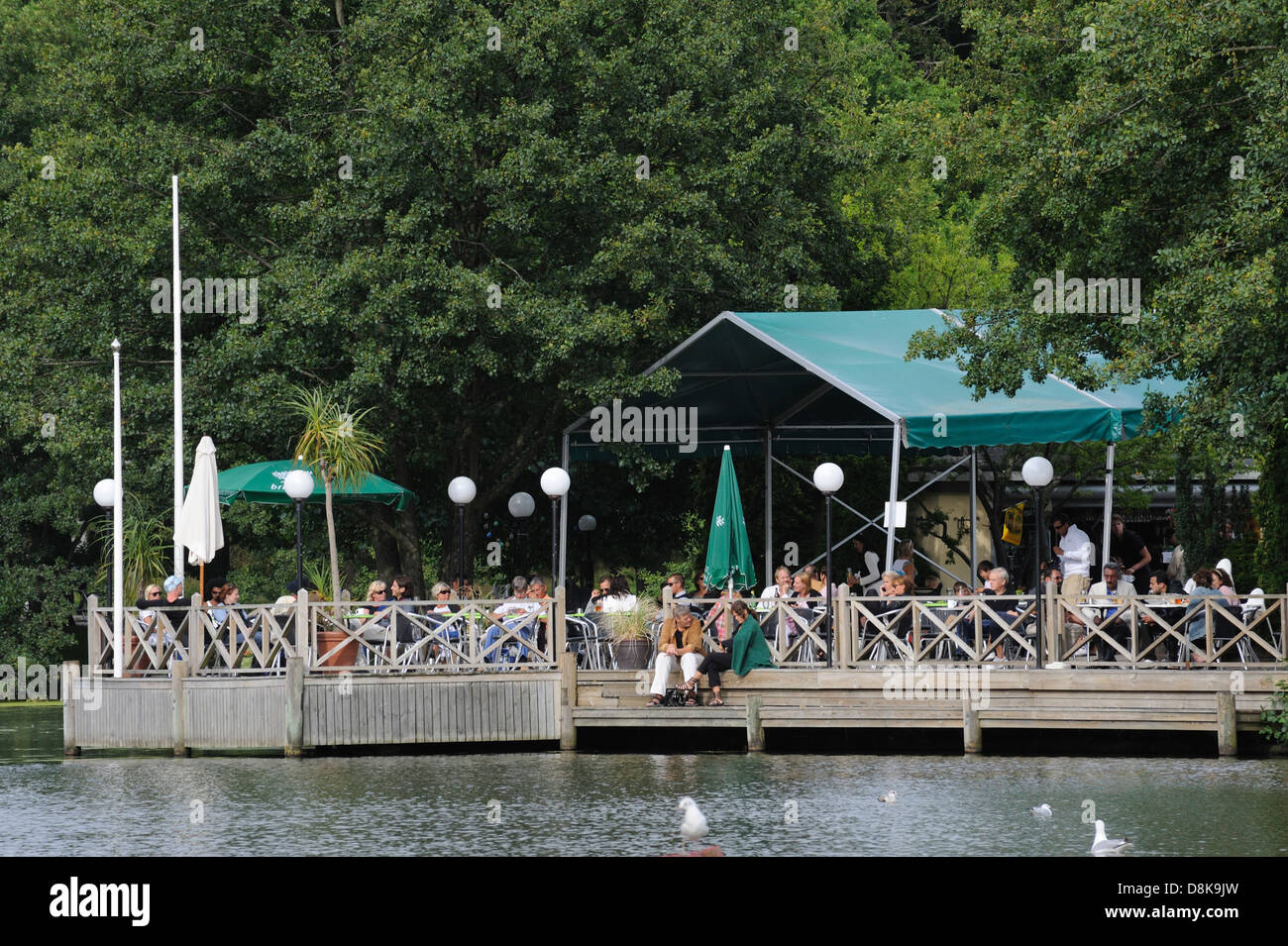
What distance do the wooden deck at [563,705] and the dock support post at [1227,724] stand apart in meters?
0.28

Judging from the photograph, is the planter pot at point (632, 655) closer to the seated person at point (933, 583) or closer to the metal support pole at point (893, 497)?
the metal support pole at point (893, 497)

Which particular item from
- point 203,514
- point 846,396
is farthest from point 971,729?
point 846,396

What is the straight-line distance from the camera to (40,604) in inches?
1441

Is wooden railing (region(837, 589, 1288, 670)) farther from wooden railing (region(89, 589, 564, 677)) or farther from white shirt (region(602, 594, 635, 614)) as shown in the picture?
wooden railing (region(89, 589, 564, 677))

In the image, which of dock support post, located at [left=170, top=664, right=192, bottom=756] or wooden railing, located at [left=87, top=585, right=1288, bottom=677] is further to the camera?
dock support post, located at [left=170, top=664, right=192, bottom=756]

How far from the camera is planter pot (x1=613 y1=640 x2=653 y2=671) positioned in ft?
68.5

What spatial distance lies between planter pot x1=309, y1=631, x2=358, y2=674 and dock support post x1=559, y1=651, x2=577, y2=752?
95.0 inches

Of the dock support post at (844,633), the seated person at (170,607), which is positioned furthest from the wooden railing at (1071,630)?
the seated person at (170,607)

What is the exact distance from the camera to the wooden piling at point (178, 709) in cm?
2045

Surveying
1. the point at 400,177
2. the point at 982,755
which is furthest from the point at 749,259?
the point at 982,755

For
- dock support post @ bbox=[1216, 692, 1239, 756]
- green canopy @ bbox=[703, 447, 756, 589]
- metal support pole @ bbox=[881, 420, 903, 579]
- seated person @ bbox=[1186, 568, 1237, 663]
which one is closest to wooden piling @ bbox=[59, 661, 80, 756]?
green canopy @ bbox=[703, 447, 756, 589]

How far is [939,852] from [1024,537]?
851 inches

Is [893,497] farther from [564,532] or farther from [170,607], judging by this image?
[170,607]
